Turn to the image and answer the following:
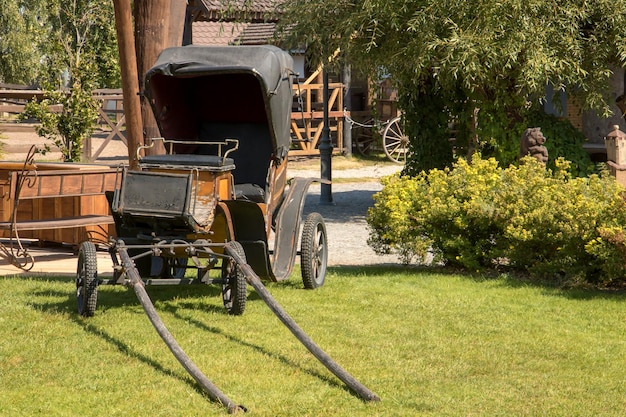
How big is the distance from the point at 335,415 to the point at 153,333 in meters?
2.55

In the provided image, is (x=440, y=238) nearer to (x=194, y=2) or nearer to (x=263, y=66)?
(x=263, y=66)

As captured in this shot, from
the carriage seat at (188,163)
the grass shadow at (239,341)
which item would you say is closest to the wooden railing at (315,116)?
the grass shadow at (239,341)

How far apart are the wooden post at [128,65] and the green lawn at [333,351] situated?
2.23 metres

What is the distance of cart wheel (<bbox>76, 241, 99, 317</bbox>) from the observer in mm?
8617

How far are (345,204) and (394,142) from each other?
11.1 m

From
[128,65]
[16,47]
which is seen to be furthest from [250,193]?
[16,47]

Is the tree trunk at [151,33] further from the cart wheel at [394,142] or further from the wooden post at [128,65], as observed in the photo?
the cart wheel at [394,142]

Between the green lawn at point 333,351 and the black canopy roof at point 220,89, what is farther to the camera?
the black canopy roof at point 220,89

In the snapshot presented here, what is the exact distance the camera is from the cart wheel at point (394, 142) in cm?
2957

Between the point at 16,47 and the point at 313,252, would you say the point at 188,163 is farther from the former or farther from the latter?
the point at 16,47

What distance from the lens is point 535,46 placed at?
1412 cm

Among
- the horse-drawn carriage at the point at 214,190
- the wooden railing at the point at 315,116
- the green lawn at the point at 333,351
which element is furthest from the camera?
the wooden railing at the point at 315,116

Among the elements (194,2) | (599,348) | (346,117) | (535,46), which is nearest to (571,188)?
(599,348)

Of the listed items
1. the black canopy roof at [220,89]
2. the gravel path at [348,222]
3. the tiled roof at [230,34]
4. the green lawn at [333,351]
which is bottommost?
the gravel path at [348,222]
